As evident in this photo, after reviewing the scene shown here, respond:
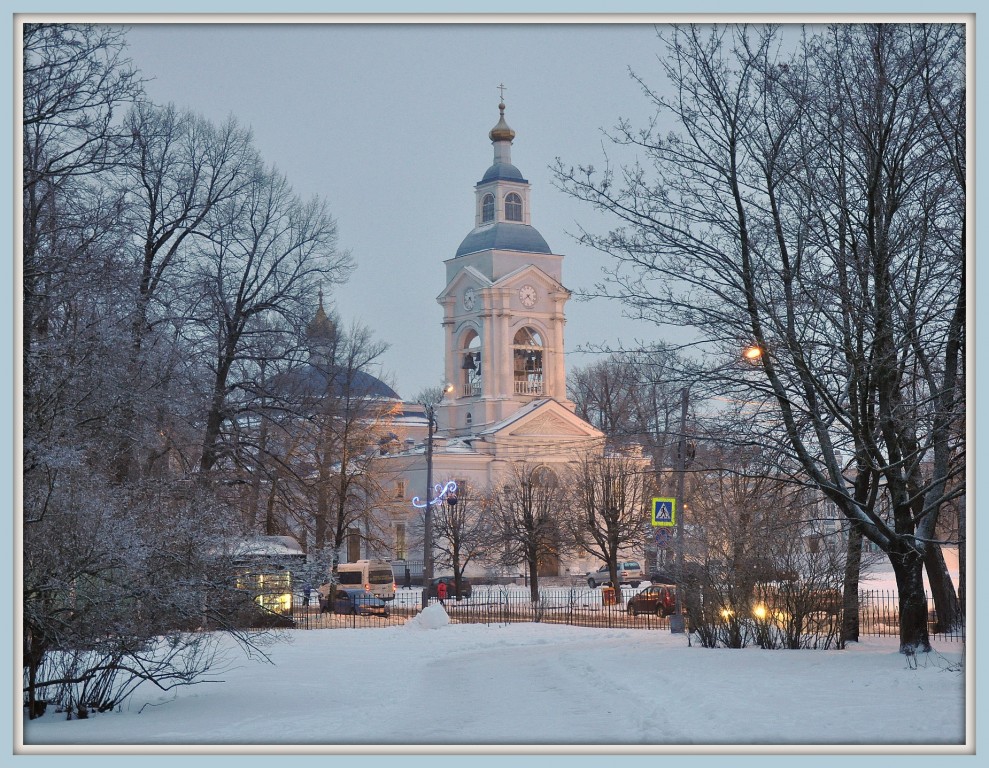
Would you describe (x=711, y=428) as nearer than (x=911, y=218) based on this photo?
No

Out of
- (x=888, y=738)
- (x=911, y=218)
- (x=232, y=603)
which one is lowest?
(x=888, y=738)

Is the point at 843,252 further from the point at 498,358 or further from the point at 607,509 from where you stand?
the point at 498,358

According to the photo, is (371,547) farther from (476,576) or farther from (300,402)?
(300,402)

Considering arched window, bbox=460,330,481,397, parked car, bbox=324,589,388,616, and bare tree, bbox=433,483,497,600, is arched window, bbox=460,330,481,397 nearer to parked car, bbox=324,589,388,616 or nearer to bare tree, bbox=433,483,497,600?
bare tree, bbox=433,483,497,600

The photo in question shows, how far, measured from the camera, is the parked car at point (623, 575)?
2178 inches

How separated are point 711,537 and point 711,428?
604 centimetres

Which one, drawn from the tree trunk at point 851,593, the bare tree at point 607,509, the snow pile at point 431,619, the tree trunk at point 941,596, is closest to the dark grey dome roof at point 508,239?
the bare tree at point 607,509

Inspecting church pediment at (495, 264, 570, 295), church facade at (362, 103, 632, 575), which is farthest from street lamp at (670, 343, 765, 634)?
church pediment at (495, 264, 570, 295)

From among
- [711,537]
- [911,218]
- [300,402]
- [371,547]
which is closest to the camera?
[911,218]

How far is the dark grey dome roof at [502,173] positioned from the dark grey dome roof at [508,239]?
242cm

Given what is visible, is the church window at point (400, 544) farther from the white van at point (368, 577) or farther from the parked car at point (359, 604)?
the parked car at point (359, 604)
